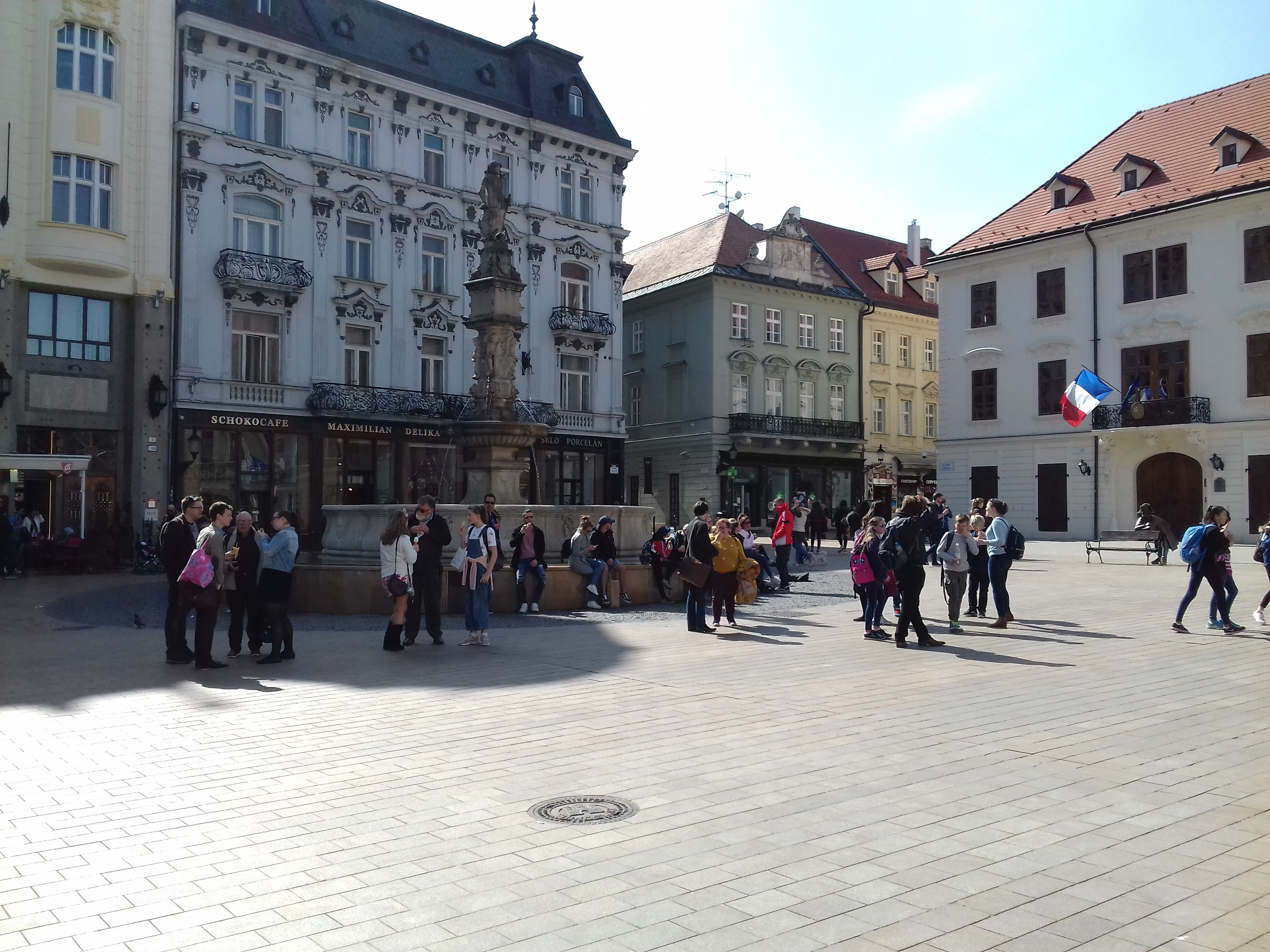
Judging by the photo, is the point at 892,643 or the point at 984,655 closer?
the point at 984,655

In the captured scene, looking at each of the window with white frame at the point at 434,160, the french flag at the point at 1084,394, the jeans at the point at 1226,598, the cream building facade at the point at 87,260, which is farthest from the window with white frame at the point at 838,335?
the jeans at the point at 1226,598

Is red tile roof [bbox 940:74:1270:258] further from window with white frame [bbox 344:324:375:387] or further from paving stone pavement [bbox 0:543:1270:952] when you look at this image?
paving stone pavement [bbox 0:543:1270:952]

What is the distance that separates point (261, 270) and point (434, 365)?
7135 mm

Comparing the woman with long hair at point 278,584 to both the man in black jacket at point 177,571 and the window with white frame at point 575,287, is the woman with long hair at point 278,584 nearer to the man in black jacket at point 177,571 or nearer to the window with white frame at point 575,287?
the man in black jacket at point 177,571

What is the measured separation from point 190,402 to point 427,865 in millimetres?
29683

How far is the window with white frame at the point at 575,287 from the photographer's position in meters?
42.2

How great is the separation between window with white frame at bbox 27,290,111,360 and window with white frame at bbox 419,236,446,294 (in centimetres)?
1099

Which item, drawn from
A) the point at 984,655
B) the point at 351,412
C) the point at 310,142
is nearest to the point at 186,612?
the point at 984,655

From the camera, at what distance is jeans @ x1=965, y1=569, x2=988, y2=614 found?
1705 cm

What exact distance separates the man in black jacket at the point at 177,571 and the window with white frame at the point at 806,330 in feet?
144

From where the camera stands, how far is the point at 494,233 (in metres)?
19.7

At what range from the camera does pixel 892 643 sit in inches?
546

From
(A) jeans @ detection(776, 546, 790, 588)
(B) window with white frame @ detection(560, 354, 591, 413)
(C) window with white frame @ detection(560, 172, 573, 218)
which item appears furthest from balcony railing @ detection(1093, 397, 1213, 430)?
(C) window with white frame @ detection(560, 172, 573, 218)

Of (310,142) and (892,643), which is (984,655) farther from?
(310,142)
